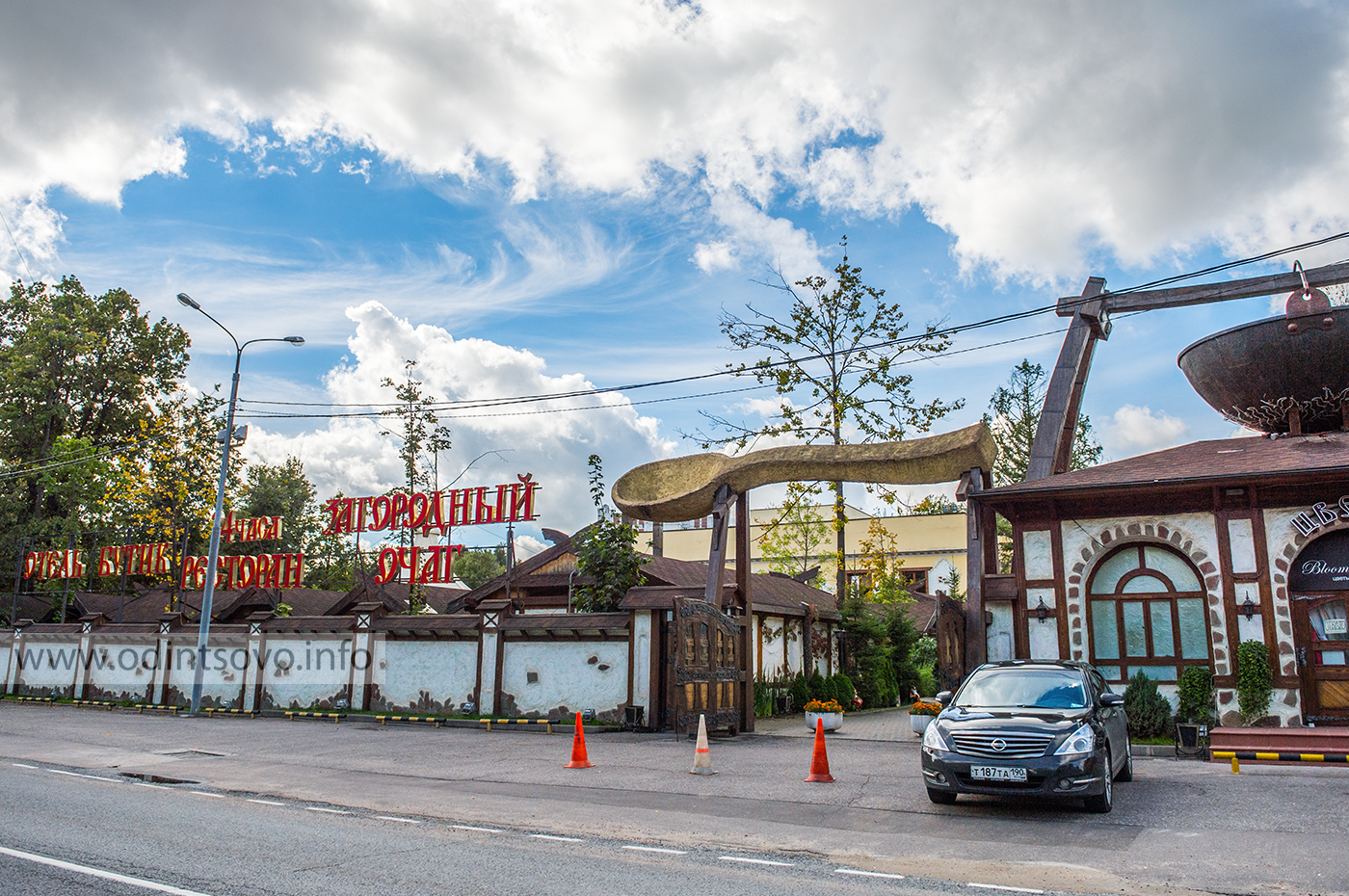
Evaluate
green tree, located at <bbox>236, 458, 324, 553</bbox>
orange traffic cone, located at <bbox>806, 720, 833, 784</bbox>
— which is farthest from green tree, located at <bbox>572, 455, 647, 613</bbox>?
green tree, located at <bbox>236, 458, 324, 553</bbox>

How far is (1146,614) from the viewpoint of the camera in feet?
55.6

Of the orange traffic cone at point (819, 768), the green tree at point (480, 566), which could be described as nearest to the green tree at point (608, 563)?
the orange traffic cone at point (819, 768)

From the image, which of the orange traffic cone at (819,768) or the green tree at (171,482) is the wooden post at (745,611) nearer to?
the orange traffic cone at (819,768)

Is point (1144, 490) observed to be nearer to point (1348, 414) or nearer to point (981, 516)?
point (981, 516)

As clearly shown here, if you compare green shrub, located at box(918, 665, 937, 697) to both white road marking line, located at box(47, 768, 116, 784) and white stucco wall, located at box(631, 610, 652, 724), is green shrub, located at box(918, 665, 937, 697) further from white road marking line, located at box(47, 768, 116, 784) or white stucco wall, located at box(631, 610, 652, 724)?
white road marking line, located at box(47, 768, 116, 784)

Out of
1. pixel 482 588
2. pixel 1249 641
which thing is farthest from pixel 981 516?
pixel 482 588

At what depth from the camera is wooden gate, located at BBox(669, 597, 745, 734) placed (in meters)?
16.6

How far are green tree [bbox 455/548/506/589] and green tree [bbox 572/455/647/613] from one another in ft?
201

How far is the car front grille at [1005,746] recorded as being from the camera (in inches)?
349

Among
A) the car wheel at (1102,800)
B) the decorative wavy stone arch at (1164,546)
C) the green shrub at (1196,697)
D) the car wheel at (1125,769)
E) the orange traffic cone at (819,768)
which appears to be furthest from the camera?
the decorative wavy stone arch at (1164,546)

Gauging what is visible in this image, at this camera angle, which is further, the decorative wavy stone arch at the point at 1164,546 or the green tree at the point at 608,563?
the green tree at the point at 608,563

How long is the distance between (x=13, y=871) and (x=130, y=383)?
152ft

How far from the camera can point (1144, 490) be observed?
661 inches

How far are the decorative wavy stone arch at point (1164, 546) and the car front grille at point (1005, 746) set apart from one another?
913cm
